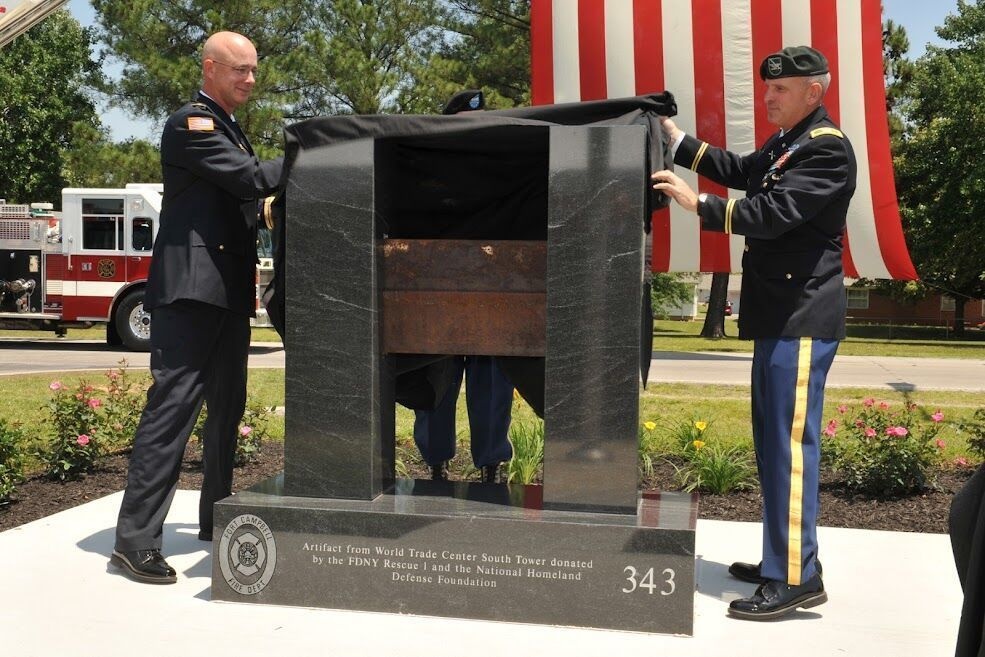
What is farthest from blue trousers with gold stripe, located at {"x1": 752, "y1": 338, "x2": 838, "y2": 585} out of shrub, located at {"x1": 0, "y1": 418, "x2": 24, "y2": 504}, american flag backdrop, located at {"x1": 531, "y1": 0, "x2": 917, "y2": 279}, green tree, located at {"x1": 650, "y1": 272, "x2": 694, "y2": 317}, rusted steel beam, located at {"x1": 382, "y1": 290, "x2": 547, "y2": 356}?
green tree, located at {"x1": 650, "y1": 272, "x2": 694, "y2": 317}

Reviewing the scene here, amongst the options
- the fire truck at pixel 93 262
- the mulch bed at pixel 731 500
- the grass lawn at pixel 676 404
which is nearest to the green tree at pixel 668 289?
the fire truck at pixel 93 262

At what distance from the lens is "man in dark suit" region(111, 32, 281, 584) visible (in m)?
3.80

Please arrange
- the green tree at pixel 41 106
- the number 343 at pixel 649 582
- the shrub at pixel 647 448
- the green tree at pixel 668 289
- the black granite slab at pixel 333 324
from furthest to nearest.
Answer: the green tree at pixel 668 289 → the green tree at pixel 41 106 → the shrub at pixel 647 448 → the black granite slab at pixel 333 324 → the number 343 at pixel 649 582

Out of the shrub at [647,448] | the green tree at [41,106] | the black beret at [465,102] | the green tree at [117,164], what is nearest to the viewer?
the black beret at [465,102]

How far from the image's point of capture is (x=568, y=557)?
11.0ft

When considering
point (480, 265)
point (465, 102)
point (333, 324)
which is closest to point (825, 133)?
point (480, 265)

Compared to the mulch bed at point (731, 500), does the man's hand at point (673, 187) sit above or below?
above

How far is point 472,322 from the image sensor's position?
11.8ft

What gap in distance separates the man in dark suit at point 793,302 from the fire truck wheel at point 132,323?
44.5ft

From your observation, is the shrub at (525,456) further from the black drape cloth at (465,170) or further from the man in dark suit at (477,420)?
the black drape cloth at (465,170)

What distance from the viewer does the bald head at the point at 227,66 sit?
3.95 m

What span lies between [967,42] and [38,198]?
30899mm

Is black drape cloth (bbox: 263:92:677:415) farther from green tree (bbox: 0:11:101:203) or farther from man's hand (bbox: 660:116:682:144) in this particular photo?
green tree (bbox: 0:11:101:203)

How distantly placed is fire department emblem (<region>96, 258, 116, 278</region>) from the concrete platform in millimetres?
12653
